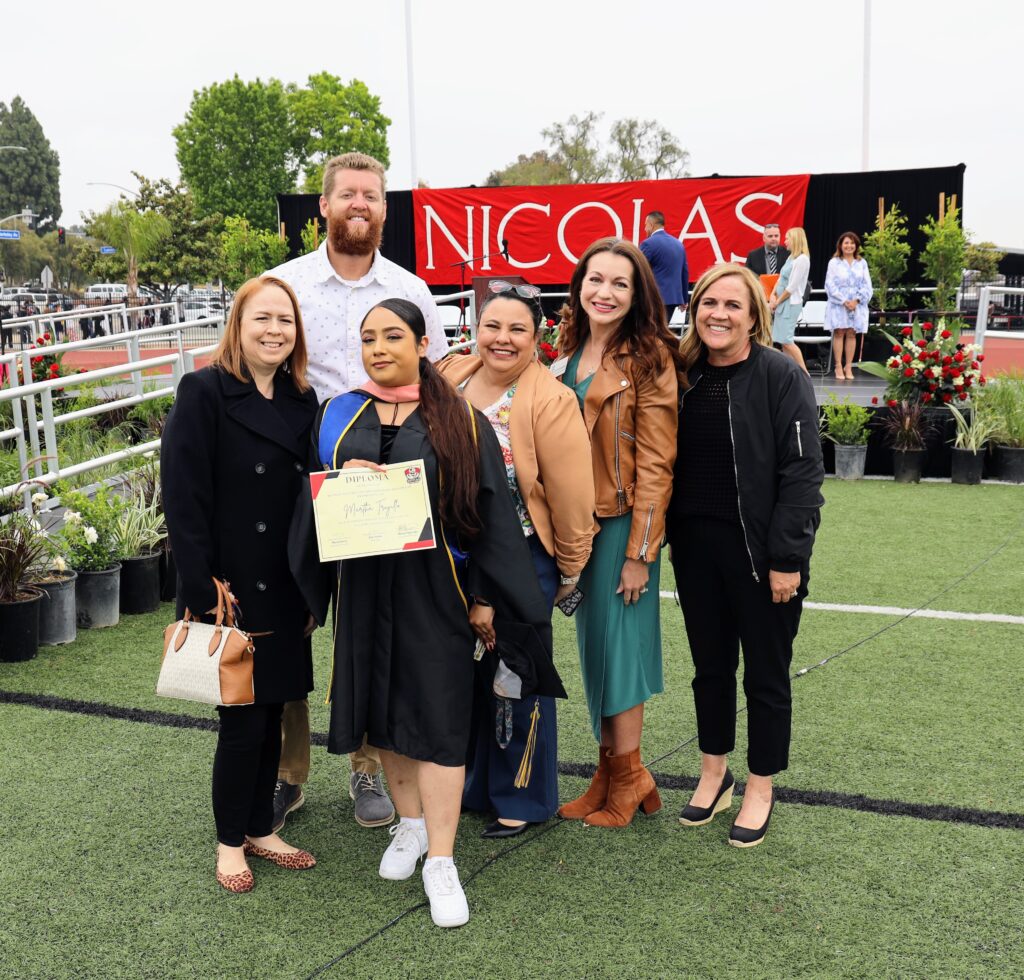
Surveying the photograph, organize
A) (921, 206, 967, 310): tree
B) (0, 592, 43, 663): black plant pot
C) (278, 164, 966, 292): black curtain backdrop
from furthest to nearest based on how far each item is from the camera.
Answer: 1. (278, 164, 966, 292): black curtain backdrop
2. (921, 206, 967, 310): tree
3. (0, 592, 43, 663): black plant pot

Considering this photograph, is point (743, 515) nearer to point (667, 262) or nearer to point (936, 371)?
point (936, 371)

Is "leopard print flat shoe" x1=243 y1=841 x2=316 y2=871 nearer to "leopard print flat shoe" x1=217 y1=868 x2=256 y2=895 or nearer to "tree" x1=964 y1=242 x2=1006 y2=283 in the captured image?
"leopard print flat shoe" x1=217 y1=868 x2=256 y2=895

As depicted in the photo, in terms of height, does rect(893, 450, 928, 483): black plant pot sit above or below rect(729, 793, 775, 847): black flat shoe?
above

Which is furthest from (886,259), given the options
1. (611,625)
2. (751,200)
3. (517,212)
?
(611,625)

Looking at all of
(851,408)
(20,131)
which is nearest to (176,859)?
(851,408)

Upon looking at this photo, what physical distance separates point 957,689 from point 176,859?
319 cm

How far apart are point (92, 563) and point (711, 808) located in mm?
3462

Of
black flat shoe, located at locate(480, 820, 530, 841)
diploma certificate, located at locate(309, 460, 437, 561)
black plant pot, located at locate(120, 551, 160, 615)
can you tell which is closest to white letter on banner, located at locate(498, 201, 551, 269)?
black plant pot, located at locate(120, 551, 160, 615)

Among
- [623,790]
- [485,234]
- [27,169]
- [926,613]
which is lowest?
[926,613]

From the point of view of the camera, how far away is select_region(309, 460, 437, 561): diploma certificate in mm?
2744

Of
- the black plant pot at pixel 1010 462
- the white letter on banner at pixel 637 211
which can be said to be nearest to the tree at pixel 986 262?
the white letter on banner at pixel 637 211

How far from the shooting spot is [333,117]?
174 feet

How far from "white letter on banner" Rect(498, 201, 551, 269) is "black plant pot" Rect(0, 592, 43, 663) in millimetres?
13019

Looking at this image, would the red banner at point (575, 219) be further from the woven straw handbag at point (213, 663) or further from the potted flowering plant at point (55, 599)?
the woven straw handbag at point (213, 663)
